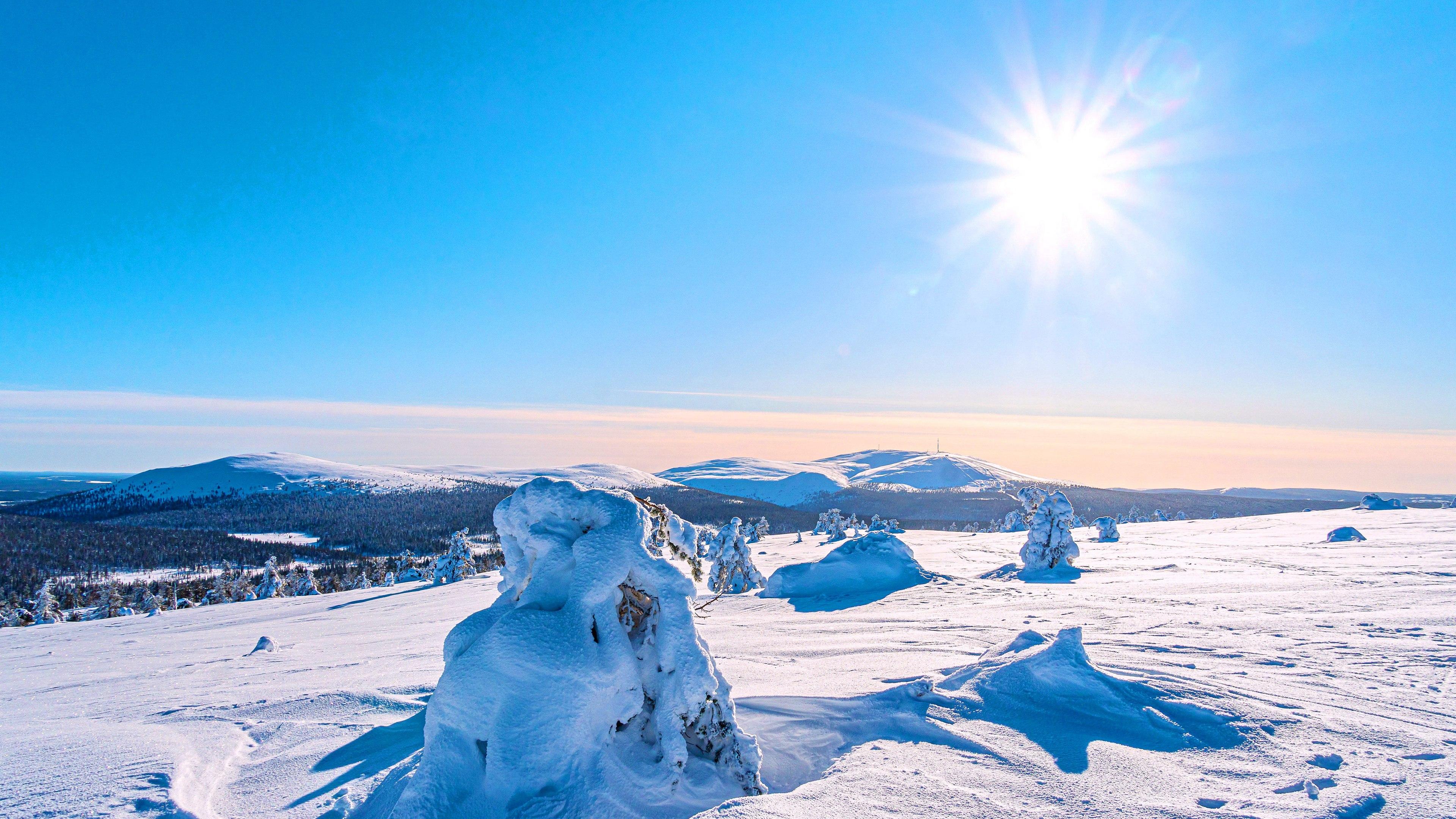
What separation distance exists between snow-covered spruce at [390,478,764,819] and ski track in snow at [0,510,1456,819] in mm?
599

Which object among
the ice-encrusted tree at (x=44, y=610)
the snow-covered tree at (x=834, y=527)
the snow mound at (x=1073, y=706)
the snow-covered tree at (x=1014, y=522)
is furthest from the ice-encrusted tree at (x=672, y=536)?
the ice-encrusted tree at (x=44, y=610)

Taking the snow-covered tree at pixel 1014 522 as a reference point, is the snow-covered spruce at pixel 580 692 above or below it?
above

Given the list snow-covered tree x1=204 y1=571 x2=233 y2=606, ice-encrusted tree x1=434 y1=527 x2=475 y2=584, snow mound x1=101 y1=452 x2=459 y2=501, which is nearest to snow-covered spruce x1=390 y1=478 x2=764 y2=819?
ice-encrusted tree x1=434 y1=527 x2=475 y2=584

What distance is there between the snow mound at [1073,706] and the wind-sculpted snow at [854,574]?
8552mm

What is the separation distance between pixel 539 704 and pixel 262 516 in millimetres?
178943

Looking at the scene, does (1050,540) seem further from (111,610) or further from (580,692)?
(111,610)

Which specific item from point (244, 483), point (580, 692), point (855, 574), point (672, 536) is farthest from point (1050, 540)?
point (244, 483)

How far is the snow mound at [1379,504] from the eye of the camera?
34406mm

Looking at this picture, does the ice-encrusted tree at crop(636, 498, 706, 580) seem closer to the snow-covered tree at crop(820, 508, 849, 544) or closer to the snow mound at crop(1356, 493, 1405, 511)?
Answer: the snow-covered tree at crop(820, 508, 849, 544)

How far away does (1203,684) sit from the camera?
550 cm

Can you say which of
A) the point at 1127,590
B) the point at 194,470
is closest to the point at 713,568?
the point at 1127,590

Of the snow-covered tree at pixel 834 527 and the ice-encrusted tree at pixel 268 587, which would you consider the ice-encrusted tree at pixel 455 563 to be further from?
the snow-covered tree at pixel 834 527

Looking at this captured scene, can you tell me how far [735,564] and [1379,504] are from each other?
1638 inches

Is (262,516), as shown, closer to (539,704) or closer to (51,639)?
(51,639)
